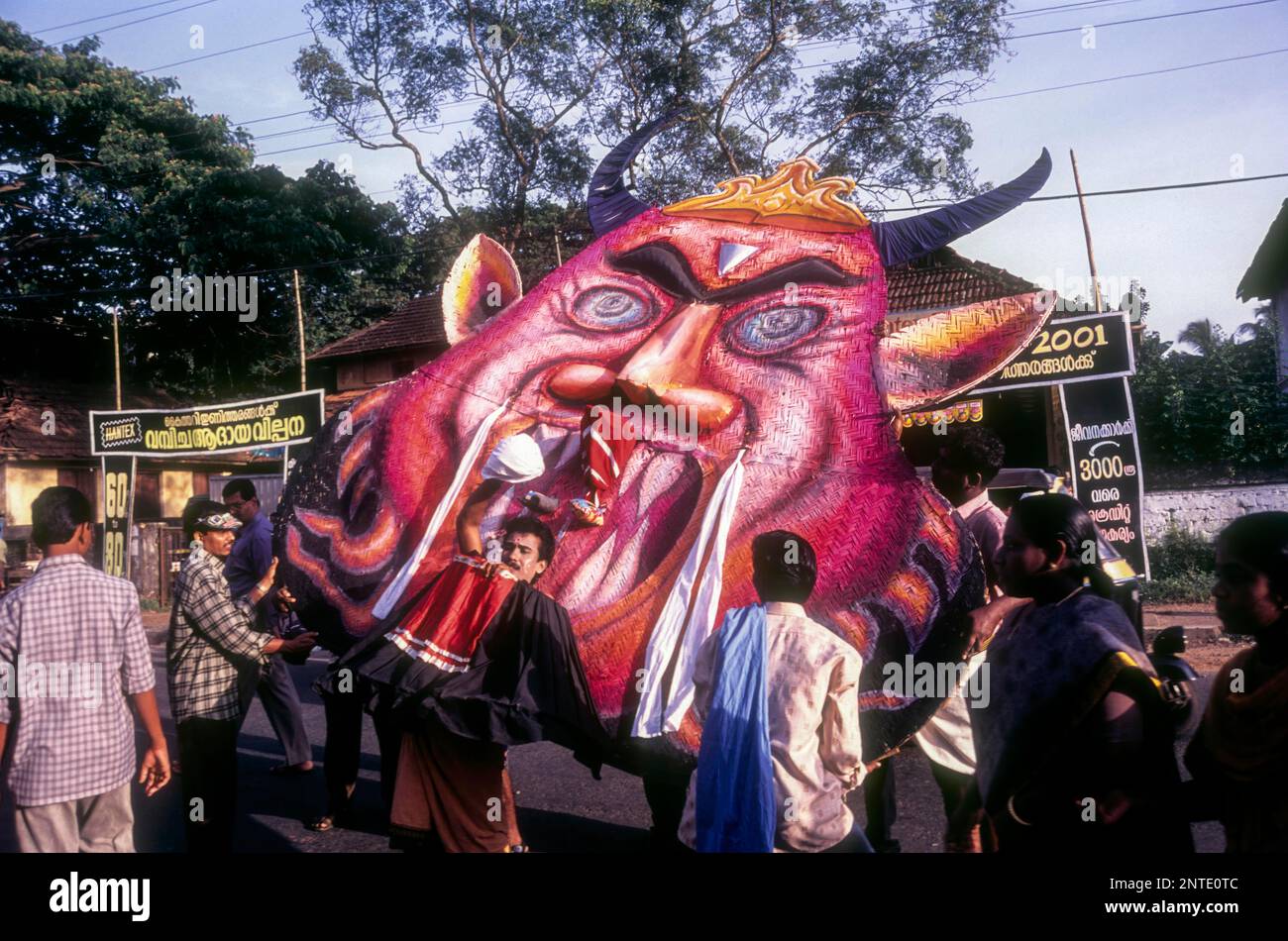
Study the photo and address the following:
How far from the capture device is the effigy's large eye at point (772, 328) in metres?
3.03

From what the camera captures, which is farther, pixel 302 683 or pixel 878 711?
pixel 302 683

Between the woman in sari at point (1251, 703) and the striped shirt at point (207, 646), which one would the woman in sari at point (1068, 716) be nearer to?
the woman in sari at point (1251, 703)

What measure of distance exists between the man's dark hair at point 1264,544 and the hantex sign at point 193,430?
6812 millimetres

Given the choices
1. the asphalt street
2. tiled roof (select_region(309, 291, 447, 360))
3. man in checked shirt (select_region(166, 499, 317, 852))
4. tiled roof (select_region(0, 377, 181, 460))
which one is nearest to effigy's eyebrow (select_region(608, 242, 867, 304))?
man in checked shirt (select_region(166, 499, 317, 852))

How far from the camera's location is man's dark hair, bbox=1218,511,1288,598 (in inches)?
76.9

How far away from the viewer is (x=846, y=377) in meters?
2.88

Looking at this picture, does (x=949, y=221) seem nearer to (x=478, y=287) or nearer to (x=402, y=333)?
(x=478, y=287)

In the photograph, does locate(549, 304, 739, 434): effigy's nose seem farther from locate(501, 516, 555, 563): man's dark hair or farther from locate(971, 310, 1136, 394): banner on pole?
locate(971, 310, 1136, 394): banner on pole

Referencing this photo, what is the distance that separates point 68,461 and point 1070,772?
14931 millimetres

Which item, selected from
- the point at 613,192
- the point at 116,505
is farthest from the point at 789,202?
the point at 116,505

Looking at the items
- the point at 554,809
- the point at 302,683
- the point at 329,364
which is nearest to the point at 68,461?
the point at 329,364

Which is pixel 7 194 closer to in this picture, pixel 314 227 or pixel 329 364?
pixel 314 227

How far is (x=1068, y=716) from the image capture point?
2012mm

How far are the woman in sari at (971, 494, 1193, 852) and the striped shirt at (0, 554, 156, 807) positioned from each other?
7.98 feet
